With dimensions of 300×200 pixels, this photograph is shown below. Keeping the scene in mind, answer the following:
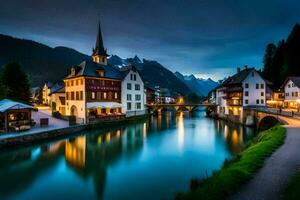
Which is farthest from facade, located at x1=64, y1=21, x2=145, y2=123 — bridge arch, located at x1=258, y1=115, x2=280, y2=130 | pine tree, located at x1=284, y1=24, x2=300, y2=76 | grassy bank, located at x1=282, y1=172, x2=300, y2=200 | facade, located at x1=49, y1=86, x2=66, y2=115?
pine tree, located at x1=284, y1=24, x2=300, y2=76

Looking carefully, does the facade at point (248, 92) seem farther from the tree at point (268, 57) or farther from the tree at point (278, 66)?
the tree at point (268, 57)

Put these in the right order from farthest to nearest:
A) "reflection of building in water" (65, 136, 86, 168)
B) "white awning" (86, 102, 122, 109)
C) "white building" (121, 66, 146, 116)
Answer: "white building" (121, 66, 146, 116), "white awning" (86, 102, 122, 109), "reflection of building in water" (65, 136, 86, 168)

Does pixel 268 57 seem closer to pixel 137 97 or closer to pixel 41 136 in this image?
pixel 137 97

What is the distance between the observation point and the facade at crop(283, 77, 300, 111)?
40.3m

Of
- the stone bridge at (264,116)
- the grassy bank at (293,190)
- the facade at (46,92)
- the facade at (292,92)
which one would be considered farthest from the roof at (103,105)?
the facade at (46,92)

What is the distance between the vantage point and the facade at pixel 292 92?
40.3 metres

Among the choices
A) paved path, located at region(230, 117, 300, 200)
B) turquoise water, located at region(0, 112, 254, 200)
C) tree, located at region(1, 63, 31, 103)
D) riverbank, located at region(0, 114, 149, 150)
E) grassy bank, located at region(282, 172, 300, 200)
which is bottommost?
turquoise water, located at region(0, 112, 254, 200)

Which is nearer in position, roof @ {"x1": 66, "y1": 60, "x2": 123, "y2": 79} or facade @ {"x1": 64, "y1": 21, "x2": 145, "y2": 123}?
facade @ {"x1": 64, "y1": 21, "x2": 145, "y2": 123}

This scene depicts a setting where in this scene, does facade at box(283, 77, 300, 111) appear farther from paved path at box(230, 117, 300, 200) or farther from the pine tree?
paved path at box(230, 117, 300, 200)

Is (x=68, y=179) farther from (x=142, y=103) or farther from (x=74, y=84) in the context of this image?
(x=142, y=103)

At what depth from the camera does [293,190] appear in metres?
6.92

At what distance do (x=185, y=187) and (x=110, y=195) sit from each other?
15.0 feet

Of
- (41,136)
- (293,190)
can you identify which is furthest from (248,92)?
(41,136)

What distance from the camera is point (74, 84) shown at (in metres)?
40.0
